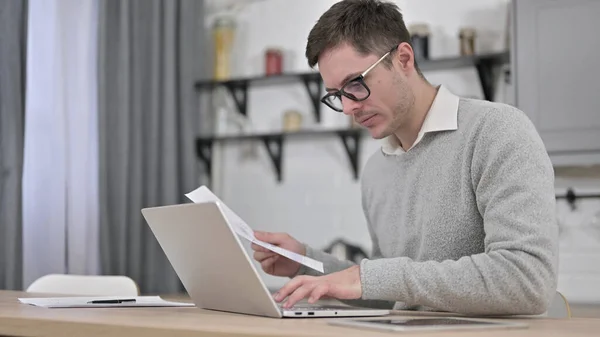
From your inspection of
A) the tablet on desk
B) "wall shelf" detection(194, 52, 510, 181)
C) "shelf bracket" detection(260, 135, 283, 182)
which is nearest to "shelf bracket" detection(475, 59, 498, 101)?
"wall shelf" detection(194, 52, 510, 181)

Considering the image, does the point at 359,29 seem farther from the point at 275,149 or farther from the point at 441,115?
the point at 275,149

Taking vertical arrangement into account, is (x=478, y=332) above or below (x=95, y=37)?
below

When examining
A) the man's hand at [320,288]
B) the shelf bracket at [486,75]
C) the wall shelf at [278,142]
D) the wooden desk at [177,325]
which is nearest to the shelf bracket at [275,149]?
the wall shelf at [278,142]

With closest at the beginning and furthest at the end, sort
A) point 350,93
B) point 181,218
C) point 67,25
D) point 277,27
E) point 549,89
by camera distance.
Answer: point 181,218
point 350,93
point 549,89
point 67,25
point 277,27

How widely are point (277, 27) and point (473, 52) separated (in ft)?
3.34

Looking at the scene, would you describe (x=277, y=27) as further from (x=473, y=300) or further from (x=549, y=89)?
(x=473, y=300)

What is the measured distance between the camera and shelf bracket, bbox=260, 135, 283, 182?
11.6ft

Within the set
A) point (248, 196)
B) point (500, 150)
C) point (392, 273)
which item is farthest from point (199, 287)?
point (248, 196)

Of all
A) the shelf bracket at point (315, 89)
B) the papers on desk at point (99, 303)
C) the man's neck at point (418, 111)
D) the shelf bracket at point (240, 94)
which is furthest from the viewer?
the shelf bracket at point (240, 94)

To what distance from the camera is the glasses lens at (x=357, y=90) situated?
1560 mm

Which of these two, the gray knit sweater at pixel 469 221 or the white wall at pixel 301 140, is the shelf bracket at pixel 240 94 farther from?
the gray knit sweater at pixel 469 221

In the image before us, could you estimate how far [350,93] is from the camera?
1571 mm

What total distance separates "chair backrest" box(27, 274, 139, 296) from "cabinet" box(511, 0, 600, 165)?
5.17ft

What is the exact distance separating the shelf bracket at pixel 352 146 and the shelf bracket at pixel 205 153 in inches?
28.8
